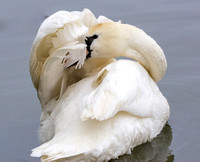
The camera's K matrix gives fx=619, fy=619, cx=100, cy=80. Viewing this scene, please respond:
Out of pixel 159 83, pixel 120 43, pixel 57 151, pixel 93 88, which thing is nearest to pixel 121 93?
pixel 93 88

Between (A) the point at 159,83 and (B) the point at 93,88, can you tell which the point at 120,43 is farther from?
(A) the point at 159,83

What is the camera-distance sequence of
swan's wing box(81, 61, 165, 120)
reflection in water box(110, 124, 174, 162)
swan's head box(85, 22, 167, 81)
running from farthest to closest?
swan's head box(85, 22, 167, 81) < reflection in water box(110, 124, 174, 162) < swan's wing box(81, 61, 165, 120)

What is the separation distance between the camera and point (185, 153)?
609cm

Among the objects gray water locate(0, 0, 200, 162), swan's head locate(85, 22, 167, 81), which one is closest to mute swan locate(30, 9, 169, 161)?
swan's head locate(85, 22, 167, 81)

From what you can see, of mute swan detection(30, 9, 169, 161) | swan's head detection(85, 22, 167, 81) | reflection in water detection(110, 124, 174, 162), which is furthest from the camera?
swan's head detection(85, 22, 167, 81)

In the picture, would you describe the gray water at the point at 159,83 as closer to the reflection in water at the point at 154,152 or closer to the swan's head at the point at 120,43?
the reflection in water at the point at 154,152

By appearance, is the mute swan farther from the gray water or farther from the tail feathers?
the gray water

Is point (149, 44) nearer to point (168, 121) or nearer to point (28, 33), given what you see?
point (168, 121)

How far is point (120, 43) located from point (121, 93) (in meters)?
0.97

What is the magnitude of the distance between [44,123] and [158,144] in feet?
3.91

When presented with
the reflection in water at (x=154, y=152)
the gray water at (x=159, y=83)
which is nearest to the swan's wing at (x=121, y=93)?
the reflection in water at (x=154, y=152)

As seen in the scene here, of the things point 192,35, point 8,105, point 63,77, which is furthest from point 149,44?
point 192,35

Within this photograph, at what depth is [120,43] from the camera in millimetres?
6352

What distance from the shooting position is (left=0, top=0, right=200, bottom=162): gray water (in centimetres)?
633
